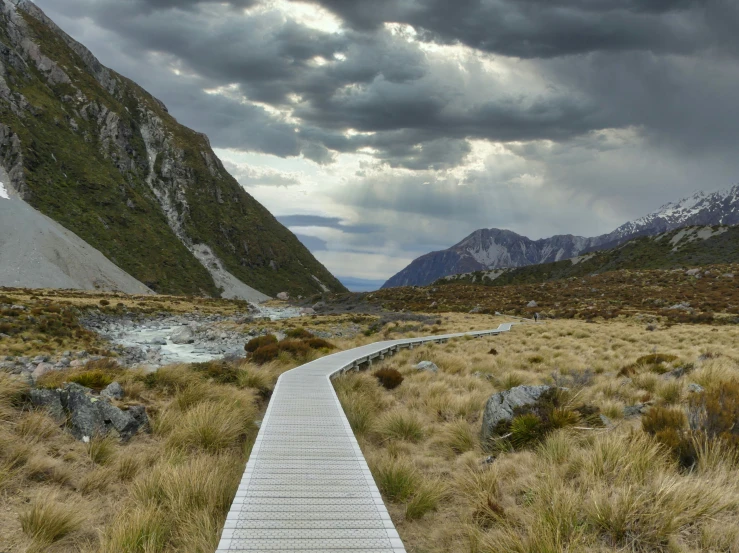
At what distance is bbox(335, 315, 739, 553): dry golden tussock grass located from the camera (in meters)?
4.44

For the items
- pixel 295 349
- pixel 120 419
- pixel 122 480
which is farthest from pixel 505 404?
pixel 295 349

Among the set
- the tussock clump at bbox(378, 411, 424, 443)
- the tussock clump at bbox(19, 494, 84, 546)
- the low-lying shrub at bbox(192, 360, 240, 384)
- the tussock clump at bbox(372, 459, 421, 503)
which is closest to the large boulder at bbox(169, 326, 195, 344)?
the low-lying shrub at bbox(192, 360, 240, 384)

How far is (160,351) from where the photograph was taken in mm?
25516

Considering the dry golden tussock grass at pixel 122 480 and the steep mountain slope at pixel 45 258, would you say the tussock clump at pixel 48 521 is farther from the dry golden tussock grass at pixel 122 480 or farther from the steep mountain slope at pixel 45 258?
the steep mountain slope at pixel 45 258

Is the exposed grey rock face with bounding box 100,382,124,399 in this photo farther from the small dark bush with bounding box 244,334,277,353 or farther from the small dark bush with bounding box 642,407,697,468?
the small dark bush with bounding box 244,334,277,353

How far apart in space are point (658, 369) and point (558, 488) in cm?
1007

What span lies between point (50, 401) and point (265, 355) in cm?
964

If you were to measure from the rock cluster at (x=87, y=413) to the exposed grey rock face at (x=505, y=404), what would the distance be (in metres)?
7.02

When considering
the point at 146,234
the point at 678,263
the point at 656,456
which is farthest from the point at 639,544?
the point at 146,234

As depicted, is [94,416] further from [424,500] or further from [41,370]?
[41,370]

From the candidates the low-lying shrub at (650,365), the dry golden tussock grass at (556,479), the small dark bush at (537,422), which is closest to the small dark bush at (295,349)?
the dry golden tussock grass at (556,479)

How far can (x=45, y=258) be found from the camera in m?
72.8

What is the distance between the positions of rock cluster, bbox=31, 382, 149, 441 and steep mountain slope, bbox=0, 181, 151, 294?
7306 centimetres

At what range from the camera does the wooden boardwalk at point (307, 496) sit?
14.4 feet
